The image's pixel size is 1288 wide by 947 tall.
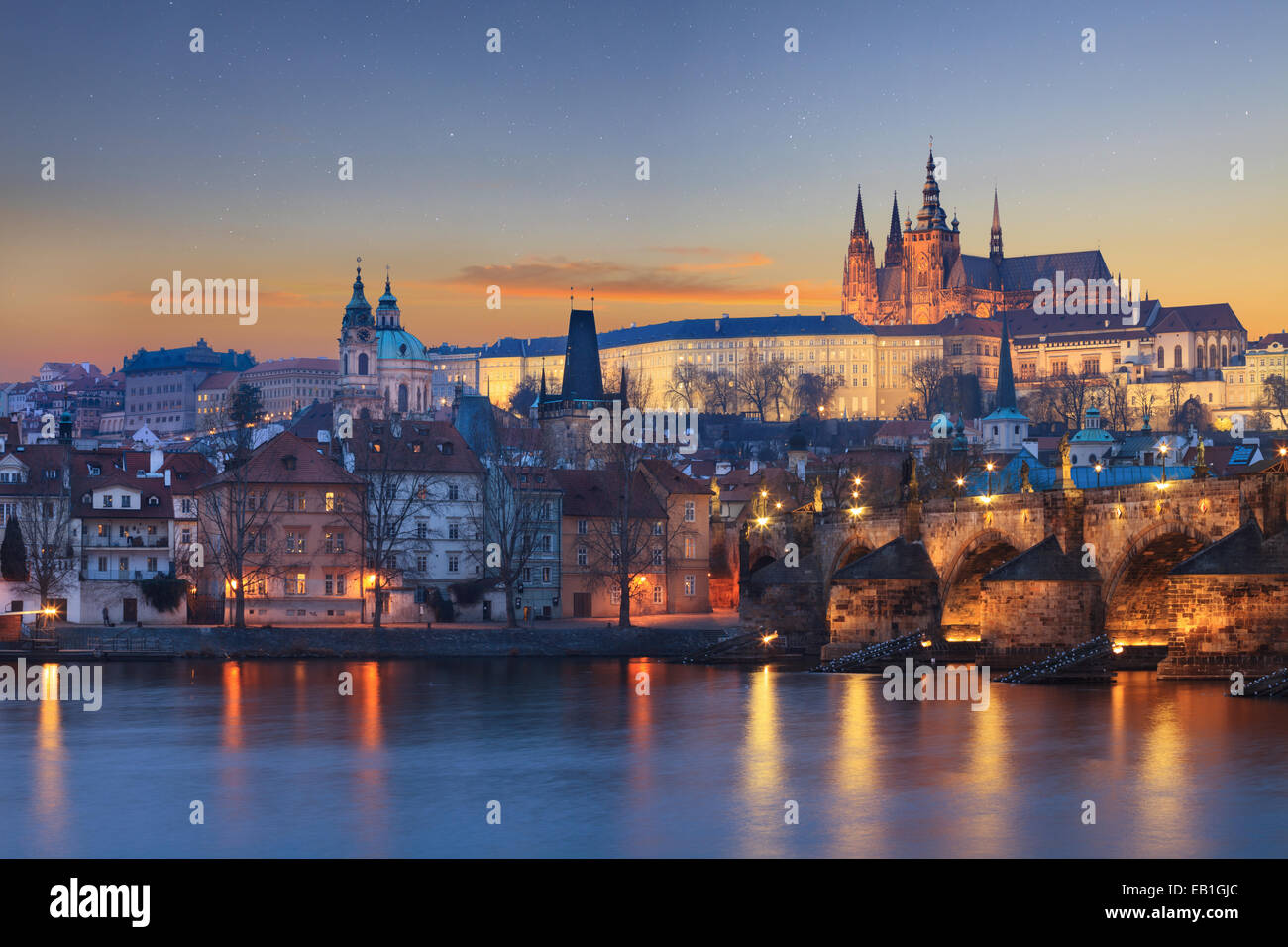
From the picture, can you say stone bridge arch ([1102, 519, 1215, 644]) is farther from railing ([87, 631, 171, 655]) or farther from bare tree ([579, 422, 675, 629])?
railing ([87, 631, 171, 655])

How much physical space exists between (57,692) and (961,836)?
3487cm

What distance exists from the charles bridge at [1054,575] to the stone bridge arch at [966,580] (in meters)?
0.07

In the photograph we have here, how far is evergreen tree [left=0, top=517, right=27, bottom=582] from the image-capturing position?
75938 mm

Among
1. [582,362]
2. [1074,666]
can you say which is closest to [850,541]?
[1074,666]

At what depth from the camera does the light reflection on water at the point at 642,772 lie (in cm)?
3142

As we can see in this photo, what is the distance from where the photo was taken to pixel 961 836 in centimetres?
3114

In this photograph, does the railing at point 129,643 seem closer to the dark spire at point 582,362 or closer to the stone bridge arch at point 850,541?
the stone bridge arch at point 850,541

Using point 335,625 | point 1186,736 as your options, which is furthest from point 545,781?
point 335,625

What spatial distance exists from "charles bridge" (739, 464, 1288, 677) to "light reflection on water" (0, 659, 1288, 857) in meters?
2.14

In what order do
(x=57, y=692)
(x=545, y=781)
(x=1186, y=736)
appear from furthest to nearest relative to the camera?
(x=57, y=692) → (x=1186, y=736) → (x=545, y=781)

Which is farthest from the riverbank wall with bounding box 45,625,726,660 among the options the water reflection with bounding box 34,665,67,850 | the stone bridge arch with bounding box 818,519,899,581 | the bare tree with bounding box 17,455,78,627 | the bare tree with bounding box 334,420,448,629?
the water reflection with bounding box 34,665,67,850
